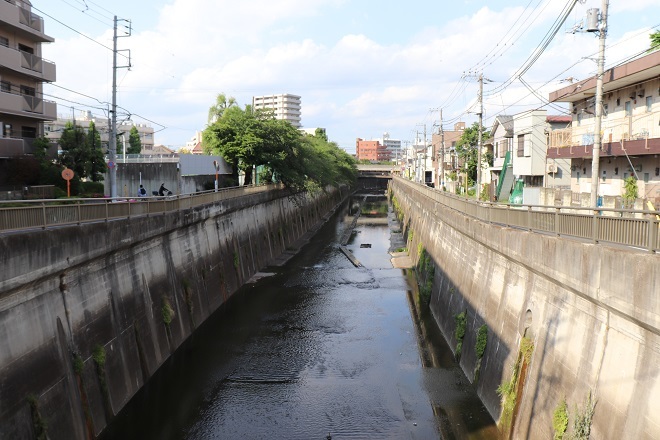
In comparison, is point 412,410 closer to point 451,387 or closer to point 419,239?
point 451,387

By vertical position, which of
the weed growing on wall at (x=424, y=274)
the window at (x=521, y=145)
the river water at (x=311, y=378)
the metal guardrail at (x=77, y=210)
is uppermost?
the window at (x=521, y=145)

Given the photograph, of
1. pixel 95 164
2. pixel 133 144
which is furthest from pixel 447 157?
pixel 95 164

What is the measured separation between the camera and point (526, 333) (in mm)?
16688

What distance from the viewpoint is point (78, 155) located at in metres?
35.9

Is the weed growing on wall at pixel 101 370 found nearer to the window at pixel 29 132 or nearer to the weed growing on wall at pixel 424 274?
the weed growing on wall at pixel 424 274

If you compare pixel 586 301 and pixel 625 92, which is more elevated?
pixel 625 92

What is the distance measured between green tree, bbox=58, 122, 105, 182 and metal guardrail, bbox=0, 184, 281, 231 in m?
9.43

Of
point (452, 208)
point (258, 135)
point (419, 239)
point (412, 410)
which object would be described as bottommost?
point (412, 410)

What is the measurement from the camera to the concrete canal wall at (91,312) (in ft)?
45.6

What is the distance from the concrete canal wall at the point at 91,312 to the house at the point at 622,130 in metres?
19.8

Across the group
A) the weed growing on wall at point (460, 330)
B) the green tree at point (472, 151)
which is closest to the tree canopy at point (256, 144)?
the green tree at point (472, 151)

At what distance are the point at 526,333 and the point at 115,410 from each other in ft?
44.8

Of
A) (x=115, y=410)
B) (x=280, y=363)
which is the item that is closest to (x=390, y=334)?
(x=280, y=363)

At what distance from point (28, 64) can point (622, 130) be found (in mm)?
37225
